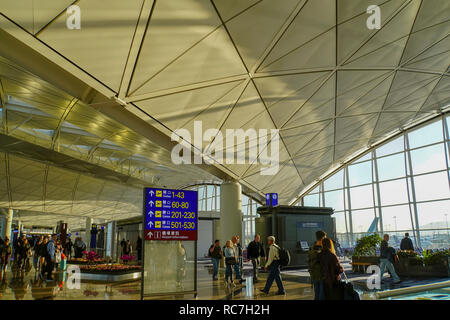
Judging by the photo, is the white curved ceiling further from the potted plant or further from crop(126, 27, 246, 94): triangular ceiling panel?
Answer: the potted plant

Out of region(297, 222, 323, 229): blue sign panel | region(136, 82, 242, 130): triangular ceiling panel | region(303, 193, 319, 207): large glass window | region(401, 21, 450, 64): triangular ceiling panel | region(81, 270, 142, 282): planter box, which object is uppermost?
region(401, 21, 450, 64): triangular ceiling panel

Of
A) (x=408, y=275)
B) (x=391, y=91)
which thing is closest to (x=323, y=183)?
(x=391, y=91)

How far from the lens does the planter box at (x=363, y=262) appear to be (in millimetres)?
19844

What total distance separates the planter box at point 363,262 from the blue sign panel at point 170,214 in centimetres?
1271

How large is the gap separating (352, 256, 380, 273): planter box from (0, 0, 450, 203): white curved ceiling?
28.0 feet

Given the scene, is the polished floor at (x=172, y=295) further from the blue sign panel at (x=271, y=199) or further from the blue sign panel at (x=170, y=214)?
the blue sign panel at (x=271, y=199)

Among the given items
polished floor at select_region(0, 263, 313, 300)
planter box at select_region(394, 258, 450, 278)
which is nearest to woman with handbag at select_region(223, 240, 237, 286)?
polished floor at select_region(0, 263, 313, 300)

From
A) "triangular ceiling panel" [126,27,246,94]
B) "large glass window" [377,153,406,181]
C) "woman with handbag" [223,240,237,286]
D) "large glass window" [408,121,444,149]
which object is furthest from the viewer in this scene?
"large glass window" [377,153,406,181]

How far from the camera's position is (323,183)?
142ft

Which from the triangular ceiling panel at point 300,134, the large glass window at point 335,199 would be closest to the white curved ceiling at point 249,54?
the triangular ceiling panel at point 300,134

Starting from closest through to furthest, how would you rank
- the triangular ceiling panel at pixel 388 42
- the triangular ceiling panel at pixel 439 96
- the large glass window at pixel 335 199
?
the triangular ceiling panel at pixel 388 42, the triangular ceiling panel at pixel 439 96, the large glass window at pixel 335 199

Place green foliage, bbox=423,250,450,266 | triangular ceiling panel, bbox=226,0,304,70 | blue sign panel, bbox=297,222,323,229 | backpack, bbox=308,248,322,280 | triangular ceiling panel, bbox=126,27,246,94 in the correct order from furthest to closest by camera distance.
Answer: blue sign panel, bbox=297,222,323,229, green foliage, bbox=423,250,450,266, triangular ceiling panel, bbox=126,27,246,94, triangular ceiling panel, bbox=226,0,304,70, backpack, bbox=308,248,322,280

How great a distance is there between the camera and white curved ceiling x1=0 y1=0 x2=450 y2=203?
8.67 meters
